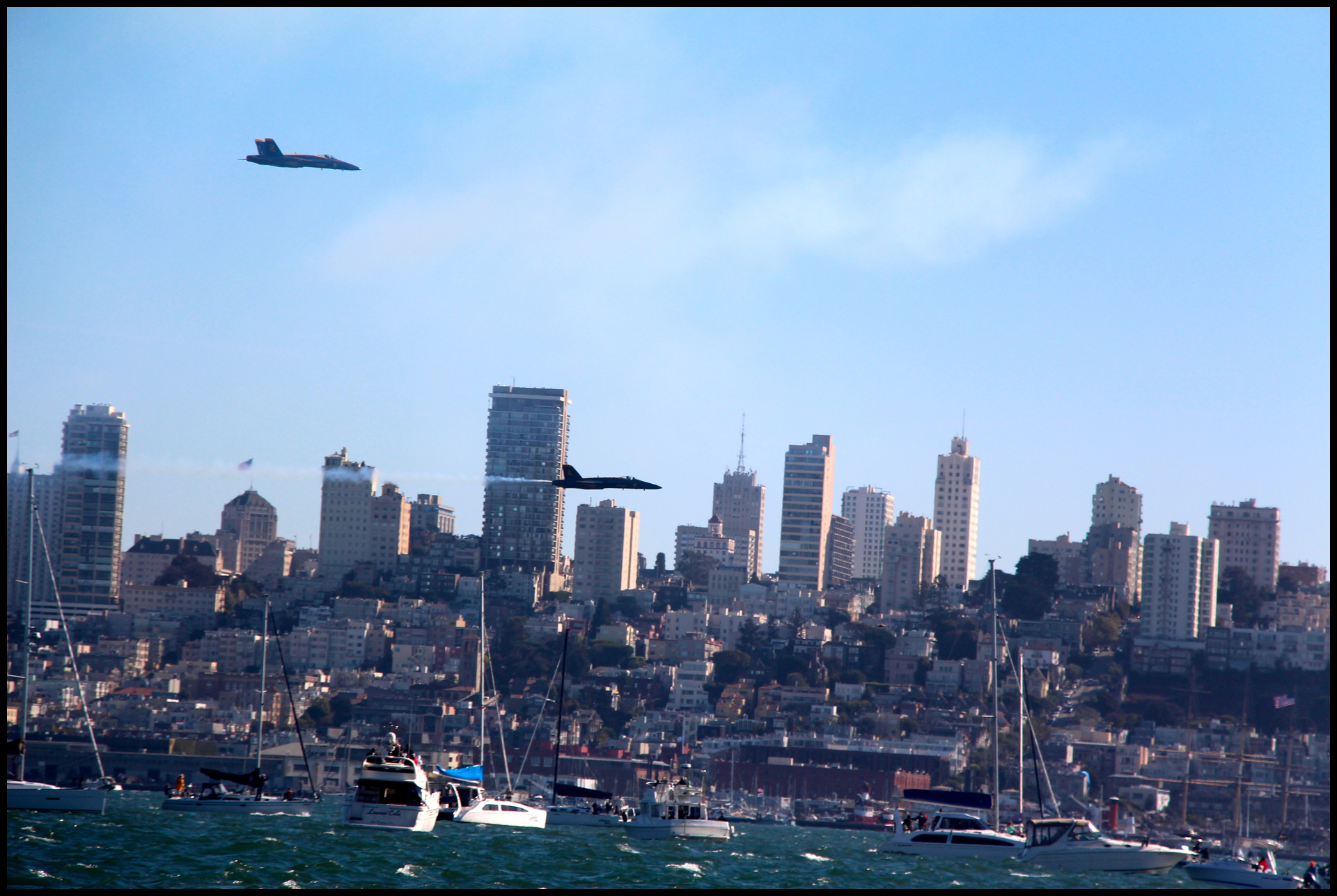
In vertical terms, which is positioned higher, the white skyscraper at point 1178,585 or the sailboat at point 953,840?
the white skyscraper at point 1178,585

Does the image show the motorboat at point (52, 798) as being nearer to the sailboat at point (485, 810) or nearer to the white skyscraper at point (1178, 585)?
the sailboat at point (485, 810)

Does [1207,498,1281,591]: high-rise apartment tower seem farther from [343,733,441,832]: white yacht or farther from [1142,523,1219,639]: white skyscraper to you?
[343,733,441,832]: white yacht

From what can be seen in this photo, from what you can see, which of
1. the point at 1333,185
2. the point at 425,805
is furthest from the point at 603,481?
the point at 1333,185

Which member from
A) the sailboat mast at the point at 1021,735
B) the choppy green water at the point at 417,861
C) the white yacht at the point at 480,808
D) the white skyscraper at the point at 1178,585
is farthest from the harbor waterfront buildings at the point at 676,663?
the choppy green water at the point at 417,861

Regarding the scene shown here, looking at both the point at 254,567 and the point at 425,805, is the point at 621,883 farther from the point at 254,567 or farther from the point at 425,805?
the point at 254,567

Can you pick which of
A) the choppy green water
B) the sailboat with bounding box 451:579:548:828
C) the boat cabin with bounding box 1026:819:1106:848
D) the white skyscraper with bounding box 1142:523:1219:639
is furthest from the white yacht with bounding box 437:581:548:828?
the white skyscraper with bounding box 1142:523:1219:639

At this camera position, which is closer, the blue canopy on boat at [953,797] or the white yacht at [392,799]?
the white yacht at [392,799]

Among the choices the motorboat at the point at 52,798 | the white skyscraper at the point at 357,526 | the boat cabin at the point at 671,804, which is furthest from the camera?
the white skyscraper at the point at 357,526
